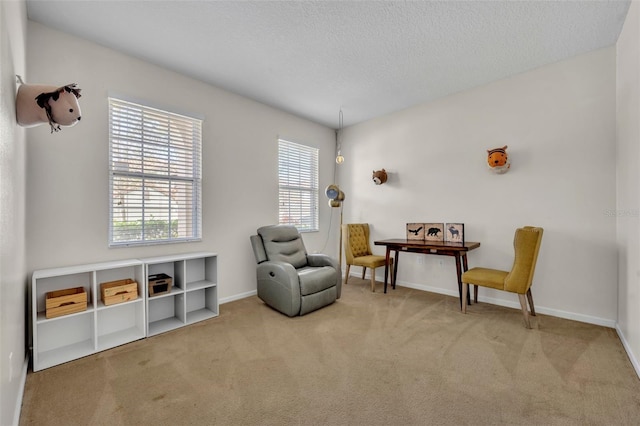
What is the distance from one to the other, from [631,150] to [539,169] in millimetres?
914

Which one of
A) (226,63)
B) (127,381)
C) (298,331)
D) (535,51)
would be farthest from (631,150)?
(127,381)

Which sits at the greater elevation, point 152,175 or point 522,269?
point 152,175

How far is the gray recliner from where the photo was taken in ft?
9.96

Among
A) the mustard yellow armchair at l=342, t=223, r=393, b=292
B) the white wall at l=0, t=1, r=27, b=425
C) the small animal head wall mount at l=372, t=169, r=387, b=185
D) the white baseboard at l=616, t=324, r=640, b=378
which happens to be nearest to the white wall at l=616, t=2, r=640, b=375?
the white baseboard at l=616, t=324, r=640, b=378

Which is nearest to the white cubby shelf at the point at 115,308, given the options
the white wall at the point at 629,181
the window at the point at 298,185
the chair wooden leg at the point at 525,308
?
the window at the point at 298,185

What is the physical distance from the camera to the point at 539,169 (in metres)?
3.14

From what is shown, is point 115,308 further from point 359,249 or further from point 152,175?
point 359,249

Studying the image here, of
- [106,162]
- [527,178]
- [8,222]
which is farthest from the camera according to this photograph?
[527,178]

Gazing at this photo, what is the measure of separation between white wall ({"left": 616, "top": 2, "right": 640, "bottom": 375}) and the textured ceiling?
1.00 feet

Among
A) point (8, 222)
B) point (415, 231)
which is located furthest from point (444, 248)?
point (8, 222)

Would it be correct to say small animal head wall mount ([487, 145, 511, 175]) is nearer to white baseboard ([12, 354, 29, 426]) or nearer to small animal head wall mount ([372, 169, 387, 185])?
small animal head wall mount ([372, 169, 387, 185])

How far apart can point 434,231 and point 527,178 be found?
122 cm

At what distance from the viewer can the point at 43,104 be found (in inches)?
60.7

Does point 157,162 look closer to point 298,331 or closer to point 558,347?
point 298,331
